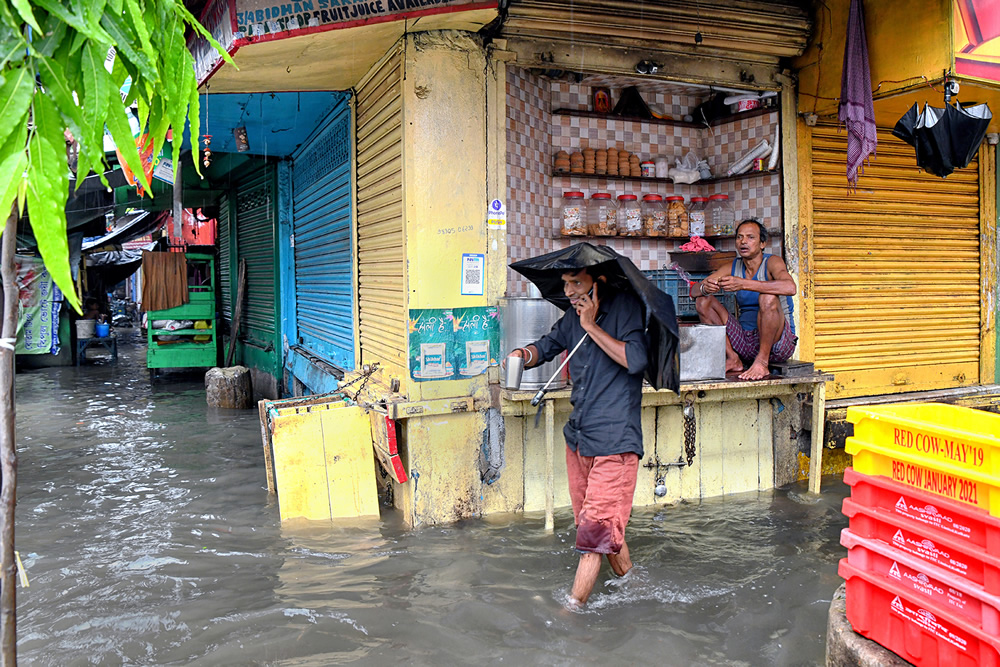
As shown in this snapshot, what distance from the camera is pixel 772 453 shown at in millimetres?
5938

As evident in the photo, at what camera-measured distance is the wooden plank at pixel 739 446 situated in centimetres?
576

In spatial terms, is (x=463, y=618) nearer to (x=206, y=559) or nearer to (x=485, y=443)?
(x=485, y=443)

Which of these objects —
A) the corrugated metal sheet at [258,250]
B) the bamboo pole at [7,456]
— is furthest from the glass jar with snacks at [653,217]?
the corrugated metal sheet at [258,250]

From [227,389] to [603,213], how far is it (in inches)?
260

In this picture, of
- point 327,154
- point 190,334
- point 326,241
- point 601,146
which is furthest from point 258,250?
point 601,146

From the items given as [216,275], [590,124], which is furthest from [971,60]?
[216,275]

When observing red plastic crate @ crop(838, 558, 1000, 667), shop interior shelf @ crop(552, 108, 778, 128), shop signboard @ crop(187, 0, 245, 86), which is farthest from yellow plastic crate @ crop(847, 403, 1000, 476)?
shop signboard @ crop(187, 0, 245, 86)

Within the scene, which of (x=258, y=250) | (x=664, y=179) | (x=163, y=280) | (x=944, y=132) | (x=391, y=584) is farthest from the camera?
(x=163, y=280)

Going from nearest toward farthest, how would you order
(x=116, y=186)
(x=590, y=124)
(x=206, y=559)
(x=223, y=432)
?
(x=206, y=559), (x=590, y=124), (x=223, y=432), (x=116, y=186)

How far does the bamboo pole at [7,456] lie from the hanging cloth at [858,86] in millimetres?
5027

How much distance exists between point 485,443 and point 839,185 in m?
3.89

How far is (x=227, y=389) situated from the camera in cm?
1009

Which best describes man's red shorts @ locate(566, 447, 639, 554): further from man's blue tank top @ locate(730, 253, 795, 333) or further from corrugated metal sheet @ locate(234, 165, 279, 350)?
corrugated metal sheet @ locate(234, 165, 279, 350)

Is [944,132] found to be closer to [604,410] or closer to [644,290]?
[644,290]
